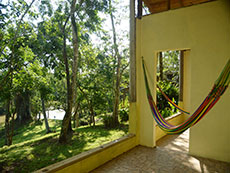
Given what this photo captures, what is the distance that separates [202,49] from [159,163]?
1.77 meters

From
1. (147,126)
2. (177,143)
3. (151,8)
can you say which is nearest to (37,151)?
(147,126)

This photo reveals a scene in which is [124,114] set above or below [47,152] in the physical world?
above

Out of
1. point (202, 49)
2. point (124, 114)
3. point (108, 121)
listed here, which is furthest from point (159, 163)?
point (124, 114)

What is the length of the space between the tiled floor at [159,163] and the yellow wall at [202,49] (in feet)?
0.61

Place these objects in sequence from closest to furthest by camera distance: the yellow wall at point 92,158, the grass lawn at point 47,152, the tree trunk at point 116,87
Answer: the yellow wall at point 92,158 < the grass lawn at point 47,152 < the tree trunk at point 116,87

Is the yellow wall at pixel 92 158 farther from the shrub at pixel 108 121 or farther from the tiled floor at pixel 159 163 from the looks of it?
the shrub at pixel 108 121

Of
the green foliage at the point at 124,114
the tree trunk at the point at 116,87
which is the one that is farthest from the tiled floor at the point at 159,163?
the green foliage at the point at 124,114

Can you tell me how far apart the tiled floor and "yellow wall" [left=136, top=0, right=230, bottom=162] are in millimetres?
185

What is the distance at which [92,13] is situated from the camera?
516 cm

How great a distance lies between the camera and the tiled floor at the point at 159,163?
2.15 m

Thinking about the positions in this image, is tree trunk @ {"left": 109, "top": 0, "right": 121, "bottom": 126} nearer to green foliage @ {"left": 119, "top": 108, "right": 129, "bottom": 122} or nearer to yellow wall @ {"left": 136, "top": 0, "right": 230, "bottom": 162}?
green foliage @ {"left": 119, "top": 108, "right": 129, "bottom": 122}

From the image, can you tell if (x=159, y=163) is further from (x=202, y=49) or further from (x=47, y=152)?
(x=47, y=152)

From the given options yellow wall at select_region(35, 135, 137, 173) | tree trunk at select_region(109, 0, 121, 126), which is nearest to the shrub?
tree trunk at select_region(109, 0, 121, 126)

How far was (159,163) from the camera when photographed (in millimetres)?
2355
